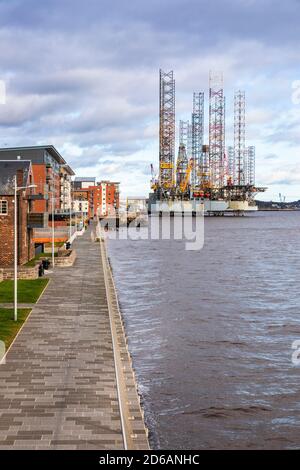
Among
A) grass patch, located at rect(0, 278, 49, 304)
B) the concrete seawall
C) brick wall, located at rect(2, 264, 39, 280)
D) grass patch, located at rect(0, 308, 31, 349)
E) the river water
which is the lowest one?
the river water

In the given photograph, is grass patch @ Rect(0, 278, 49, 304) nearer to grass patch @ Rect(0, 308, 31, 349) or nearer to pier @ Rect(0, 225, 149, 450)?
pier @ Rect(0, 225, 149, 450)

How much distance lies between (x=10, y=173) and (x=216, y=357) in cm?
3147

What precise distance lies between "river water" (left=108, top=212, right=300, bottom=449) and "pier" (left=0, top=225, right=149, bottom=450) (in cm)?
144

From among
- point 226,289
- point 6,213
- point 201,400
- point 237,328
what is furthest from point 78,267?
point 201,400

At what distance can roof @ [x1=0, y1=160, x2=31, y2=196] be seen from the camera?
47500mm

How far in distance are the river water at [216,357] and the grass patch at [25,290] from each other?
5.41m

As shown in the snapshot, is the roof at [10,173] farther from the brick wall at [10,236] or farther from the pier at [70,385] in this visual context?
the pier at [70,385]

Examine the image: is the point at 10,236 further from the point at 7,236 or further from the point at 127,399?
the point at 127,399

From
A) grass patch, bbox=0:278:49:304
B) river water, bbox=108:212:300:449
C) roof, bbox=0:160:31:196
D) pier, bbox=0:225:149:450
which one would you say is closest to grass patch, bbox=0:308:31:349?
pier, bbox=0:225:149:450

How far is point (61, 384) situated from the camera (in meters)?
17.8

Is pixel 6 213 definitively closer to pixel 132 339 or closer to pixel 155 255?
pixel 132 339

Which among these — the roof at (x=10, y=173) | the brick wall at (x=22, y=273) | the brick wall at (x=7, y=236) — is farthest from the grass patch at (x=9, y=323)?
the roof at (x=10, y=173)

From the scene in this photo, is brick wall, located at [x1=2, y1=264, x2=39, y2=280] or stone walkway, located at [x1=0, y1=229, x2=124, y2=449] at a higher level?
brick wall, located at [x1=2, y1=264, x2=39, y2=280]

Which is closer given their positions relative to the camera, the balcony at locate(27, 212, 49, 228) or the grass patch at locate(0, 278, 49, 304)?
the grass patch at locate(0, 278, 49, 304)
